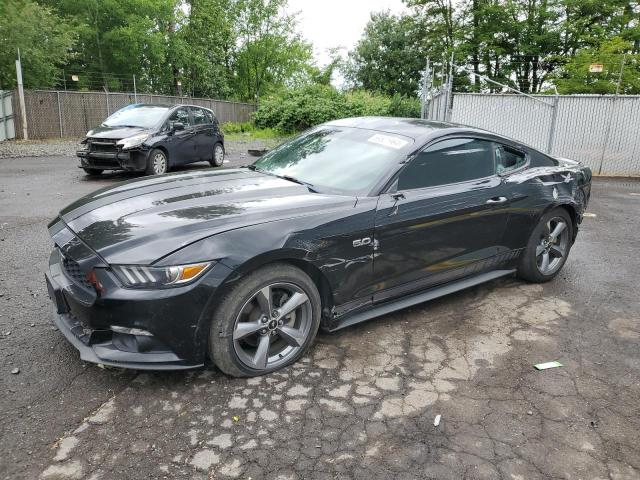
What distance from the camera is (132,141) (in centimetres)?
1022

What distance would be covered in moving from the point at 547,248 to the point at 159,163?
26.9ft

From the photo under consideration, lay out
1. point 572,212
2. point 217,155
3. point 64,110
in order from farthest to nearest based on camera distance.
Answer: point 64,110, point 217,155, point 572,212

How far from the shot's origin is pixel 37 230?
6.33m

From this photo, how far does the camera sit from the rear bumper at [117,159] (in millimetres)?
10172

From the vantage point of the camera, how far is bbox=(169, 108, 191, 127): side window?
449 inches

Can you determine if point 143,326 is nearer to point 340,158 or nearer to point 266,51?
point 340,158

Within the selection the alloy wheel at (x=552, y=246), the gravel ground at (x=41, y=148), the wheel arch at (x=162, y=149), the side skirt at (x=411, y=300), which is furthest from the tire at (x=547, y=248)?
the gravel ground at (x=41, y=148)

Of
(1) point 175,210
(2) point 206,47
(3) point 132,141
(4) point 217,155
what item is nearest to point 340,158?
(1) point 175,210

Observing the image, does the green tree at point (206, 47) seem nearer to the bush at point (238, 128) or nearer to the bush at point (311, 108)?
the bush at point (238, 128)

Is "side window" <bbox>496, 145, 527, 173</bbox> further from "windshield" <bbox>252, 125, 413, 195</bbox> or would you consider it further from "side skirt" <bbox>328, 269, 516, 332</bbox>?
"windshield" <bbox>252, 125, 413, 195</bbox>

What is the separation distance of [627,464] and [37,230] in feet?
20.9

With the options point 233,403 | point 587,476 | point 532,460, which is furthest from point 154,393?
point 587,476

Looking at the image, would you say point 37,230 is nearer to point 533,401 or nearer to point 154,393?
point 154,393

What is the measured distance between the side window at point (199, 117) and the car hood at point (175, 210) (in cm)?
869
